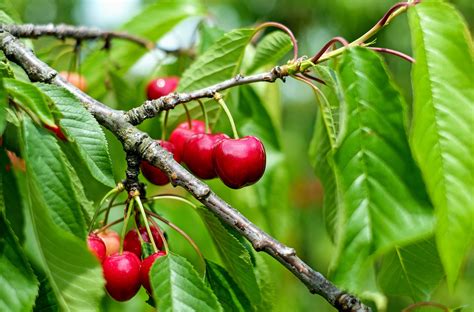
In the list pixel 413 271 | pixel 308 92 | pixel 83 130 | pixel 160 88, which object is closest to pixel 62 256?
pixel 83 130

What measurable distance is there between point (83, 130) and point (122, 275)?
0.74ft

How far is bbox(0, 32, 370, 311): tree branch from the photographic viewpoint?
0.95 meters

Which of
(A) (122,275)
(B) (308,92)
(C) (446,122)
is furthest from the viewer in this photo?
(B) (308,92)

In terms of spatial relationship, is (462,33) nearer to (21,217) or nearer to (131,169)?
(131,169)

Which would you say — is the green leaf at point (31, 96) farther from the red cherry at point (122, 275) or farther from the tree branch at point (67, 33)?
the tree branch at point (67, 33)

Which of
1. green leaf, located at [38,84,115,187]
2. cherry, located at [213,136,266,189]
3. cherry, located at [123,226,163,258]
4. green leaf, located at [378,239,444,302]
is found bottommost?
green leaf, located at [378,239,444,302]

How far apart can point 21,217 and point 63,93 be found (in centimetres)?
37

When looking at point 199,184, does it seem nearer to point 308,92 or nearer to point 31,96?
point 31,96

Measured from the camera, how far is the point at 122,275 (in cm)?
105

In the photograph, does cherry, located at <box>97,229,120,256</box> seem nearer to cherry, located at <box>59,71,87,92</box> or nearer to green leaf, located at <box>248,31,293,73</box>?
green leaf, located at <box>248,31,293,73</box>

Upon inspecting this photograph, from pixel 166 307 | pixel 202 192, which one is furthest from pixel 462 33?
pixel 166 307

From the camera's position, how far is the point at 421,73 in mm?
826

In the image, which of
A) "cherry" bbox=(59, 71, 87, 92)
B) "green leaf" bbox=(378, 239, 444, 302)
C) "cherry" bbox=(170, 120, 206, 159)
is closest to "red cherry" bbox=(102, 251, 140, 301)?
"cherry" bbox=(170, 120, 206, 159)

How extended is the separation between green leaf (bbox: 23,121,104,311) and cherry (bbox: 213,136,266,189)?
31 centimetres
